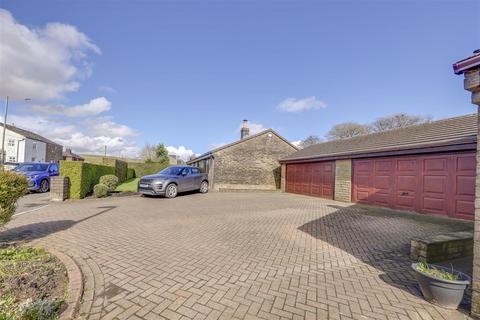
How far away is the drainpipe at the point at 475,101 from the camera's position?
2695 mm

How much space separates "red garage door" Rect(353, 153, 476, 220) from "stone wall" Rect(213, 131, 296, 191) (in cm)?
908

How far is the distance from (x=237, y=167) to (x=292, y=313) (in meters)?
16.9

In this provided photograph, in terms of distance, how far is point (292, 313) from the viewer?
277cm

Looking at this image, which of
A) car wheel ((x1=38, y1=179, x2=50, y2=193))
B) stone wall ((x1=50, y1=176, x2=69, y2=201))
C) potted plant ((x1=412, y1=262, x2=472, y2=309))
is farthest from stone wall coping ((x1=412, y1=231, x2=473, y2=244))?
car wheel ((x1=38, y1=179, x2=50, y2=193))

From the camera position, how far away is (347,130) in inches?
1464

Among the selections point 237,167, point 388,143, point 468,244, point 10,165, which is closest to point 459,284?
point 468,244

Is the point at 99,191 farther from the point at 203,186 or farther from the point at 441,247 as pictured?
the point at 441,247

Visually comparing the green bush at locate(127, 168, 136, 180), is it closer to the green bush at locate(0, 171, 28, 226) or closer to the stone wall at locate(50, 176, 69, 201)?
the stone wall at locate(50, 176, 69, 201)

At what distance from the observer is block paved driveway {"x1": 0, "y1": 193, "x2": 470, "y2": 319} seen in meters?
2.84

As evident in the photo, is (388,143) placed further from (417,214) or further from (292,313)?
(292,313)

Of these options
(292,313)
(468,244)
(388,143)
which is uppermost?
(388,143)

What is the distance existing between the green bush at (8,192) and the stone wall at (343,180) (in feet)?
41.2

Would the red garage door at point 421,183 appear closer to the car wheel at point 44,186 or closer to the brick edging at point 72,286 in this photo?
the brick edging at point 72,286

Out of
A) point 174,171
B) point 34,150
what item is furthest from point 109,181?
point 34,150
